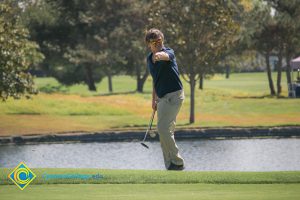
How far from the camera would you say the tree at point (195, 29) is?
4131cm

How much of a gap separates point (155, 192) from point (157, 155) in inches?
733

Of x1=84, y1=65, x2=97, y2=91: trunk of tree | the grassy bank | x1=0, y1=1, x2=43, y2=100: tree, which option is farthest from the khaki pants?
x1=84, y1=65, x2=97, y2=91: trunk of tree

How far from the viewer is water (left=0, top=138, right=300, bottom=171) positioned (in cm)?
2636

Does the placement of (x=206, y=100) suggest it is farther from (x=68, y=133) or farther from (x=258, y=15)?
(x=68, y=133)

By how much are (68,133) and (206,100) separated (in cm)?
2379

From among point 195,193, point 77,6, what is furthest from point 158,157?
point 77,6

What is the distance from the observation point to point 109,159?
92.5ft

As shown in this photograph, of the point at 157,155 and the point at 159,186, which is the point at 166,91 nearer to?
the point at 159,186

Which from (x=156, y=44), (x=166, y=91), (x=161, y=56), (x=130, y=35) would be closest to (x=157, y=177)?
(x=166, y=91)

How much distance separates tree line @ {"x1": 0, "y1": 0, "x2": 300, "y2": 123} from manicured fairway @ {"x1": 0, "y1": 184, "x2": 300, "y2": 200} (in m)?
27.5

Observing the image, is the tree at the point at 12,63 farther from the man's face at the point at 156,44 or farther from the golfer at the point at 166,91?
the man's face at the point at 156,44

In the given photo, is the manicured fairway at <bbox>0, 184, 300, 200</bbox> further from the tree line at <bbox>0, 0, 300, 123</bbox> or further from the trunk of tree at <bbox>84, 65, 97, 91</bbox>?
the trunk of tree at <bbox>84, 65, 97, 91</bbox>

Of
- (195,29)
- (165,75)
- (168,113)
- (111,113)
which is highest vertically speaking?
(195,29)

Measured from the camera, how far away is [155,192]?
10750 mm
